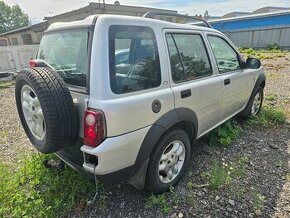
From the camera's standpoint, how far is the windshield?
2.06m

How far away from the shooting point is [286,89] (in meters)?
6.86

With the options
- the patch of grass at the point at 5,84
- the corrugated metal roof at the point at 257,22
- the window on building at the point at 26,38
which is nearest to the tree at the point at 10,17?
the window on building at the point at 26,38

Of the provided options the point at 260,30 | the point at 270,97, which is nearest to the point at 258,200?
the point at 270,97

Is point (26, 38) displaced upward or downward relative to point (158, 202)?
upward

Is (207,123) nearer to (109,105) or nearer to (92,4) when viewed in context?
(109,105)

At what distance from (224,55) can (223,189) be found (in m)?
1.89

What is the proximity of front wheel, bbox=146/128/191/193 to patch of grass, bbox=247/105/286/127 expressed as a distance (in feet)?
7.53

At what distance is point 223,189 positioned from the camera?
8.95 feet

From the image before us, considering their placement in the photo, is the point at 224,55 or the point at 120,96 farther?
the point at 224,55

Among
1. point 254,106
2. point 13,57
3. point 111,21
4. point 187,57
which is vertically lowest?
point 254,106

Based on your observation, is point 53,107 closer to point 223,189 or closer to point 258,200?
point 223,189

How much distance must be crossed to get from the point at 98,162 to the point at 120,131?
0.31 m

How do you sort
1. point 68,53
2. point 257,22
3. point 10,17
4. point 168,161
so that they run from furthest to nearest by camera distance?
point 10,17
point 257,22
point 168,161
point 68,53

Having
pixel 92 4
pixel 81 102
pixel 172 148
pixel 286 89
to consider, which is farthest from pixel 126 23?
pixel 92 4
